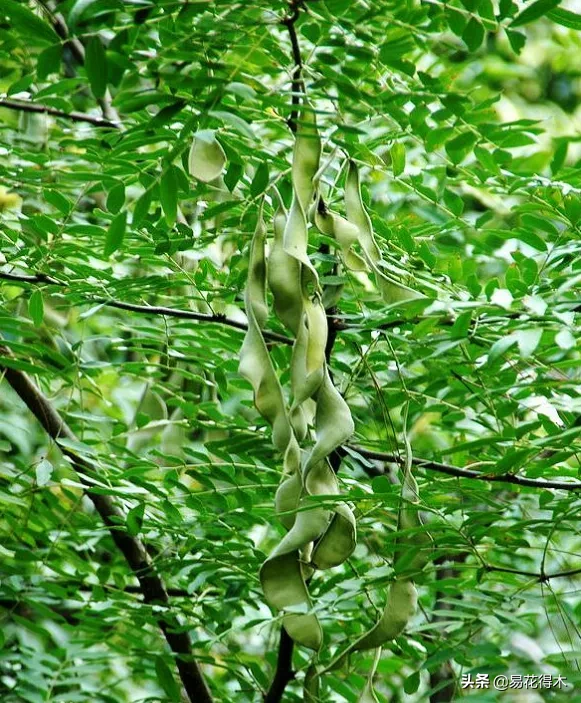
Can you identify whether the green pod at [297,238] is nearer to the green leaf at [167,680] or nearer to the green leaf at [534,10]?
the green leaf at [534,10]

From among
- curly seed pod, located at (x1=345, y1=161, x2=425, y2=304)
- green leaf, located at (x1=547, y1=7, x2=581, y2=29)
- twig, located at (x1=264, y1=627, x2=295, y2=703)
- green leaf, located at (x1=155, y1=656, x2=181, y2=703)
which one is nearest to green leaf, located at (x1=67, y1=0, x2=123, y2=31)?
curly seed pod, located at (x1=345, y1=161, x2=425, y2=304)

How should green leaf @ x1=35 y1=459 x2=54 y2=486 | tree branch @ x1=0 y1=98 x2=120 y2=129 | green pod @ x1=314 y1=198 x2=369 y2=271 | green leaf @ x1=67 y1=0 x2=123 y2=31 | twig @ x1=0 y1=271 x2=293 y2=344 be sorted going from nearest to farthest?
green leaf @ x1=67 y1=0 x2=123 y2=31
green pod @ x1=314 y1=198 x2=369 y2=271
twig @ x1=0 y1=271 x2=293 y2=344
green leaf @ x1=35 y1=459 x2=54 y2=486
tree branch @ x1=0 y1=98 x2=120 y2=129

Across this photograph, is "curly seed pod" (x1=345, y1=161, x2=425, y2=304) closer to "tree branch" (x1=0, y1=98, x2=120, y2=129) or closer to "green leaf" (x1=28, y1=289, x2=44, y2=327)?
"green leaf" (x1=28, y1=289, x2=44, y2=327)

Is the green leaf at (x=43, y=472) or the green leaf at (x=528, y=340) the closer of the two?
the green leaf at (x=528, y=340)

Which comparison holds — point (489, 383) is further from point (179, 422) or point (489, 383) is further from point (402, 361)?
point (179, 422)

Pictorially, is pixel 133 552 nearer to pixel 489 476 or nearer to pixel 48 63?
pixel 489 476

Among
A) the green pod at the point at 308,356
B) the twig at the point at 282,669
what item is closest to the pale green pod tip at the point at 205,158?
the green pod at the point at 308,356

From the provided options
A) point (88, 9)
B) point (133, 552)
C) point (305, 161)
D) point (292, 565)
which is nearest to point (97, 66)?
point (88, 9)

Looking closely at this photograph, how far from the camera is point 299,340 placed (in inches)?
26.8

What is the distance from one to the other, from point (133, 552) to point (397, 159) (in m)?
0.50

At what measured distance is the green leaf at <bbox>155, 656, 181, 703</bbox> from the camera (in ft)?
3.48

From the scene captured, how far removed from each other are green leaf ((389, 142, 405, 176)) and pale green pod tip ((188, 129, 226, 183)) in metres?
0.26

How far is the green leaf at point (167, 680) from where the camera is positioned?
1.06 meters

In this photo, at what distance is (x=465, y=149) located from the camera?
0.84m
